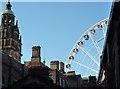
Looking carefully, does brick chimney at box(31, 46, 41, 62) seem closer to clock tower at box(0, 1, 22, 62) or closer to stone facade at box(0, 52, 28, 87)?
stone facade at box(0, 52, 28, 87)

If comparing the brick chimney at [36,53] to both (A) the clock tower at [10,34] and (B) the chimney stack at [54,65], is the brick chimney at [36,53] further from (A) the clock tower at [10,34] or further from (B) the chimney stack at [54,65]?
(A) the clock tower at [10,34]

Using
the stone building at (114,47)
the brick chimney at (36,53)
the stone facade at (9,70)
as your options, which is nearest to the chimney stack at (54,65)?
the stone facade at (9,70)

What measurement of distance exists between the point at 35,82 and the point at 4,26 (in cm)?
9205

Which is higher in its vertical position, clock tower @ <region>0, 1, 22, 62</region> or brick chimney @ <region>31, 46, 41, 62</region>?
clock tower @ <region>0, 1, 22, 62</region>

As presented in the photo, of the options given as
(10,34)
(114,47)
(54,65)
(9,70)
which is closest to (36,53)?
(9,70)

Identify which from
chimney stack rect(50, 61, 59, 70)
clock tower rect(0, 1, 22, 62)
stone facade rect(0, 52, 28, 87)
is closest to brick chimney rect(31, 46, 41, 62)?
stone facade rect(0, 52, 28, 87)

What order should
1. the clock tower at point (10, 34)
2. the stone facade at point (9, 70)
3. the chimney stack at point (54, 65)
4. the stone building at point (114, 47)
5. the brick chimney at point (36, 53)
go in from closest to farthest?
1. the stone building at point (114, 47)
2. the stone facade at point (9, 70)
3. the brick chimney at point (36, 53)
4. the chimney stack at point (54, 65)
5. the clock tower at point (10, 34)

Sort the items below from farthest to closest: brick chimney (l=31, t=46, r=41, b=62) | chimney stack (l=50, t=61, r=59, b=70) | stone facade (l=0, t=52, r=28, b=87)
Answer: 1. chimney stack (l=50, t=61, r=59, b=70)
2. brick chimney (l=31, t=46, r=41, b=62)
3. stone facade (l=0, t=52, r=28, b=87)

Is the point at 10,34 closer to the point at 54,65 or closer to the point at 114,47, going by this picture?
the point at 54,65

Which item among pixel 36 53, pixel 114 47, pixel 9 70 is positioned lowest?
pixel 9 70

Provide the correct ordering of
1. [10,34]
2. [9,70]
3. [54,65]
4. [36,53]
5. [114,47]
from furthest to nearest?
[10,34] < [54,65] < [9,70] < [36,53] < [114,47]

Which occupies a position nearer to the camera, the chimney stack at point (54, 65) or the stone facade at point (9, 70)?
the stone facade at point (9, 70)

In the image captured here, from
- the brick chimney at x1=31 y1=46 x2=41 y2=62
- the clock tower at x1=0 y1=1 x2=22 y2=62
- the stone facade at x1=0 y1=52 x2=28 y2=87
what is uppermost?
the clock tower at x1=0 y1=1 x2=22 y2=62

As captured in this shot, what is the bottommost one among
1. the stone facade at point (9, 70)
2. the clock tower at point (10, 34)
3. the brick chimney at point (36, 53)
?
the stone facade at point (9, 70)
